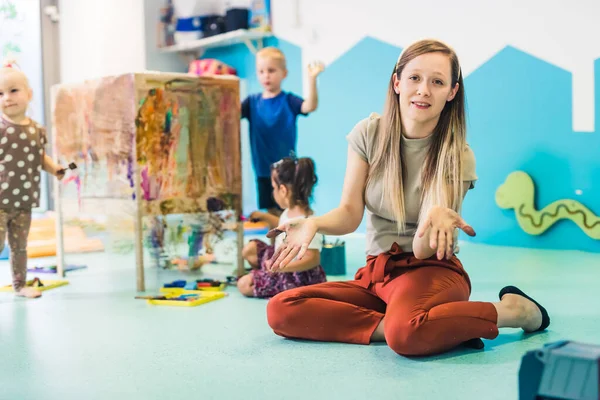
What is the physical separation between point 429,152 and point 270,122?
159cm

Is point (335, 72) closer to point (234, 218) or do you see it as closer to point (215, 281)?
point (234, 218)

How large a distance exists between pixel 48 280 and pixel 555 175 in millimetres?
2466

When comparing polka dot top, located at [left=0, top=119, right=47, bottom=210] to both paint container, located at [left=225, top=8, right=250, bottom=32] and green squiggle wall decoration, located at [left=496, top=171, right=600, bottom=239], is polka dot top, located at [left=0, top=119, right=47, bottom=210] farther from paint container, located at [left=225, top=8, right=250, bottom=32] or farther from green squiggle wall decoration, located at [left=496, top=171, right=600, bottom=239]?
paint container, located at [left=225, top=8, right=250, bottom=32]

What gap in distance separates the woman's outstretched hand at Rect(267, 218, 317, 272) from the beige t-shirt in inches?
12.5

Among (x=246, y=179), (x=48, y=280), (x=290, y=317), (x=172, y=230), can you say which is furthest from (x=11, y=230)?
(x=246, y=179)

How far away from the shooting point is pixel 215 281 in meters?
2.88

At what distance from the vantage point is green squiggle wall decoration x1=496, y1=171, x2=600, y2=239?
3535mm

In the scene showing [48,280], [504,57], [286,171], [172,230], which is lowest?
[48,280]

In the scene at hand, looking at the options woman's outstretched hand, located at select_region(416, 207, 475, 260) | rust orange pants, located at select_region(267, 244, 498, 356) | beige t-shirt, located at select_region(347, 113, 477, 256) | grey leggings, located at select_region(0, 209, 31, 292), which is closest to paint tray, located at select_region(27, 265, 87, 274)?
grey leggings, located at select_region(0, 209, 31, 292)

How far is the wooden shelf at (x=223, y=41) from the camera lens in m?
5.17

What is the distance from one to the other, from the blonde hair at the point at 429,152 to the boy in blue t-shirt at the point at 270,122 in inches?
58.0

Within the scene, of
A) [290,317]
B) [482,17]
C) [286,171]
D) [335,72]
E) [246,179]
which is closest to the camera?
[290,317]

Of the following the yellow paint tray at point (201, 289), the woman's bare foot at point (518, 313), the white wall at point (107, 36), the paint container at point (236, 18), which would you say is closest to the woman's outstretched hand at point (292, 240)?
the woman's bare foot at point (518, 313)

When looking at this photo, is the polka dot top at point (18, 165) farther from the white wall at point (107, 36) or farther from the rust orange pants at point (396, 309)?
the white wall at point (107, 36)
